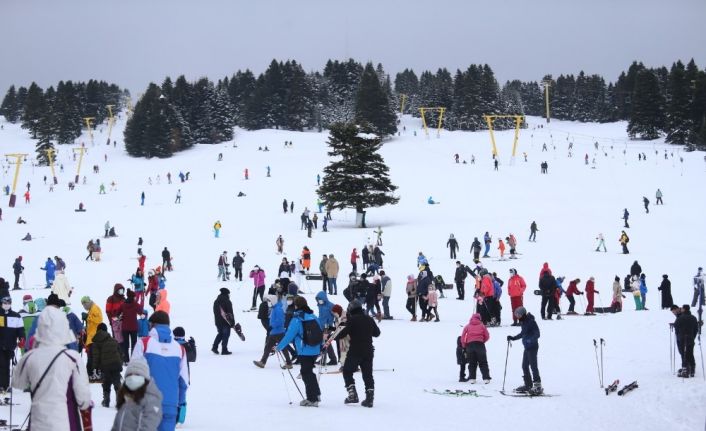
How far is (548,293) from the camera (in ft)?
66.4

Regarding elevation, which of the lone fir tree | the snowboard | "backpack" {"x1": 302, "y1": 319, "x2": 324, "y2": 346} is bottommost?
the snowboard

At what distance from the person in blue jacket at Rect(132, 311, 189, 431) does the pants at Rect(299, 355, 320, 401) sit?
2.97 m

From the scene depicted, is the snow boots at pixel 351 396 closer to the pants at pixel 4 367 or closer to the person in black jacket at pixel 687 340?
the pants at pixel 4 367

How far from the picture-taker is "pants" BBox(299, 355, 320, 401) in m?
10.1

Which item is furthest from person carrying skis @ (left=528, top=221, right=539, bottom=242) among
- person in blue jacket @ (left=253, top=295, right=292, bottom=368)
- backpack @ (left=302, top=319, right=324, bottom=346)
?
backpack @ (left=302, top=319, right=324, bottom=346)

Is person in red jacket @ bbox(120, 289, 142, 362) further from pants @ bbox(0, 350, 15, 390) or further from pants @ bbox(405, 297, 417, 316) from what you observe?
pants @ bbox(405, 297, 417, 316)

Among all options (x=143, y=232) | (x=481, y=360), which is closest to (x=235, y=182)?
(x=143, y=232)

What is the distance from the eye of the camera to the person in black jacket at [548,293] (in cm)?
1983

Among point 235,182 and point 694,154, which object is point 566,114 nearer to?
point 694,154

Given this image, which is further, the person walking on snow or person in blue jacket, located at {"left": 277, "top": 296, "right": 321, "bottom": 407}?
the person walking on snow

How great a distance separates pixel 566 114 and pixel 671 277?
342 ft

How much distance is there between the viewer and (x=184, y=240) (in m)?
39.7

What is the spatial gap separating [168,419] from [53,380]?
4.61 ft

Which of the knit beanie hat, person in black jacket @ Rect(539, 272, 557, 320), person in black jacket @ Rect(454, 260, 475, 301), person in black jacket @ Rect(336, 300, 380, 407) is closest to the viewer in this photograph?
the knit beanie hat
